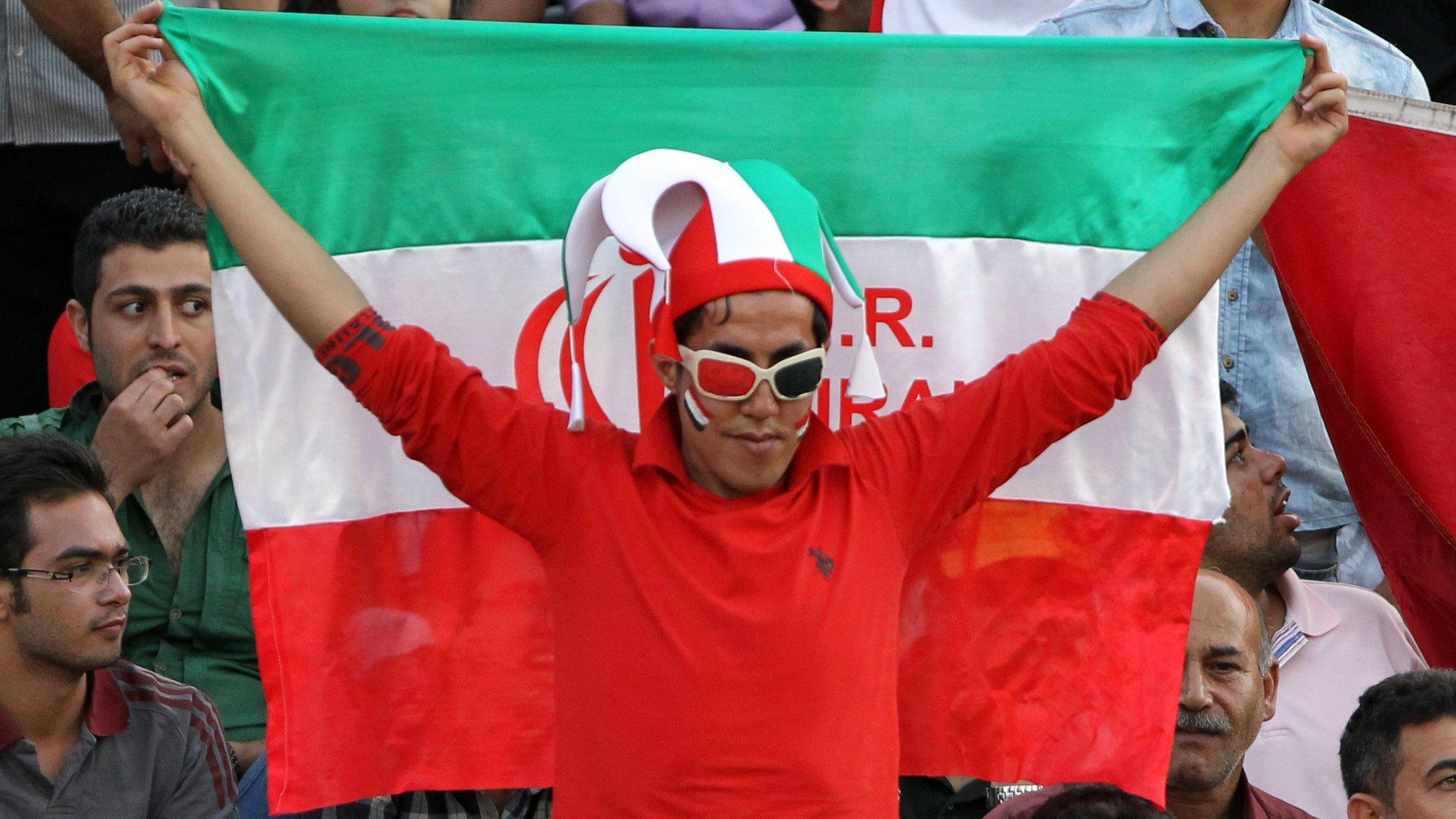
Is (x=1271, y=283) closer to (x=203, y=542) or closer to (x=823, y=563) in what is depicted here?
(x=823, y=563)

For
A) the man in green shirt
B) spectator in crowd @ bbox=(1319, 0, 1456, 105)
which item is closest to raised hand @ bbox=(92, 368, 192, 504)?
the man in green shirt

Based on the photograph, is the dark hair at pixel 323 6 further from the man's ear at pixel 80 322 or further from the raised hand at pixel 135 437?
the raised hand at pixel 135 437

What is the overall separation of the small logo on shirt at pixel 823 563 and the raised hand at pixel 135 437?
225 cm

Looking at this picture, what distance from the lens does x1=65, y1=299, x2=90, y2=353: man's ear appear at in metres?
5.14

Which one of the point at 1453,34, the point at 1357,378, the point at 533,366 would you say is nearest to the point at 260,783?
the point at 533,366

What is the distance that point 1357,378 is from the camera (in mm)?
4332

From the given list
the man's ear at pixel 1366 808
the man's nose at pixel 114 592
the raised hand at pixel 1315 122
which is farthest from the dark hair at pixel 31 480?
the man's ear at pixel 1366 808

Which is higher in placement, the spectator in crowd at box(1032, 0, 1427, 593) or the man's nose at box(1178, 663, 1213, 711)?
the spectator in crowd at box(1032, 0, 1427, 593)

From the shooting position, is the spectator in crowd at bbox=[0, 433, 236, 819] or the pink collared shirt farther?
the pink collared shirt

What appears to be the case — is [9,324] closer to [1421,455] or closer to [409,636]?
[409,636]

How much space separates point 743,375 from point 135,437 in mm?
2280

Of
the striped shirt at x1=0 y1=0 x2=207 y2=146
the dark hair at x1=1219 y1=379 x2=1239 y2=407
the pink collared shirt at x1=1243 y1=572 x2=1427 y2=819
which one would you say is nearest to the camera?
the pink collared shirt at x1=1243 y1=572 x2=1427 y2=819

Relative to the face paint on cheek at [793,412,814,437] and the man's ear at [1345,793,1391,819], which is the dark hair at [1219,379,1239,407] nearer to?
the man's ear at [1345,793,1391,819]

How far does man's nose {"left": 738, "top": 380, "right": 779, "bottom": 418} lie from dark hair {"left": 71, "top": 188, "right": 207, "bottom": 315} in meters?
2.39
